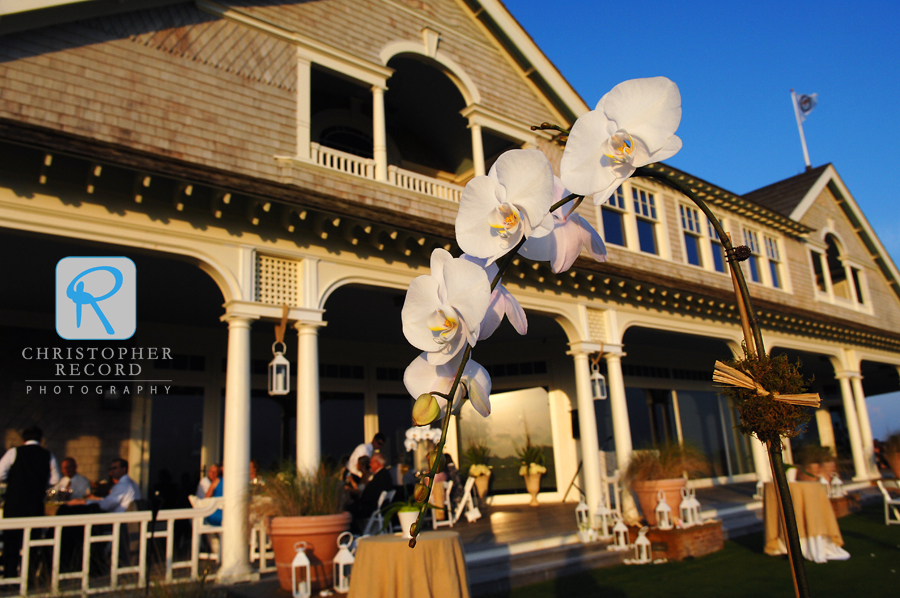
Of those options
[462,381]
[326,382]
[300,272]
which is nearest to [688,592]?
[300,272]

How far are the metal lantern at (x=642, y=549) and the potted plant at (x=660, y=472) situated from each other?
3.14ft

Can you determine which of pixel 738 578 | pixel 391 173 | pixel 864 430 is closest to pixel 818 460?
pixel 864 430

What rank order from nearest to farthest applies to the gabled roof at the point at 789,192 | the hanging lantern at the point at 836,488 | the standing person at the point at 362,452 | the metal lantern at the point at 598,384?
1. the standing person at the point at 362,452
2. the metal lantern at the point at 598,384
3. the hanging lantern at the point at 836,488
4. the gabled roof at the point at 789,192

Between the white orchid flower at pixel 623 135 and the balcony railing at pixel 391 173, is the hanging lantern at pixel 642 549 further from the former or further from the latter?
the white orchid flower at pixel 623 135

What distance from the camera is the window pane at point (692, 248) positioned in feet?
45.2

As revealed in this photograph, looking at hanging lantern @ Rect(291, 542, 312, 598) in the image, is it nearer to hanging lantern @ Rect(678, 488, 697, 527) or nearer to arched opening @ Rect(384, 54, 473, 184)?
hanging lantern @ Rect(678, 488, 697, 527)

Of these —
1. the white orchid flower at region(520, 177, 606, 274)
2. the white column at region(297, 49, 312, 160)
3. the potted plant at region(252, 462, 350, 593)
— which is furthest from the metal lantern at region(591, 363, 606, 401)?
the white orchid flower at region(520, 177, 606, 274)

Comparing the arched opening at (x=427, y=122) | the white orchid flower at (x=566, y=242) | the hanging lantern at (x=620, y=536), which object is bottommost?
the hanging lantern at (x=620, y=536)

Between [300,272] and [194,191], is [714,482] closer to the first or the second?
[300,272]

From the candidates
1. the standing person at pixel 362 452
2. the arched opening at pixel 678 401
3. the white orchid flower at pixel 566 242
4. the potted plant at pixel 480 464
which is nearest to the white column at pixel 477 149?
the standing person at pixel 362 452

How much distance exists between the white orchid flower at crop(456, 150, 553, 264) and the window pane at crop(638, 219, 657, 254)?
12601 mm

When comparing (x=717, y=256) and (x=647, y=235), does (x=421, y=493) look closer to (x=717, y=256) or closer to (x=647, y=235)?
(x=647, y=235)

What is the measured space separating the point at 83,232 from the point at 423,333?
635cm

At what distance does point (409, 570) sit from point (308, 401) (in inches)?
134
